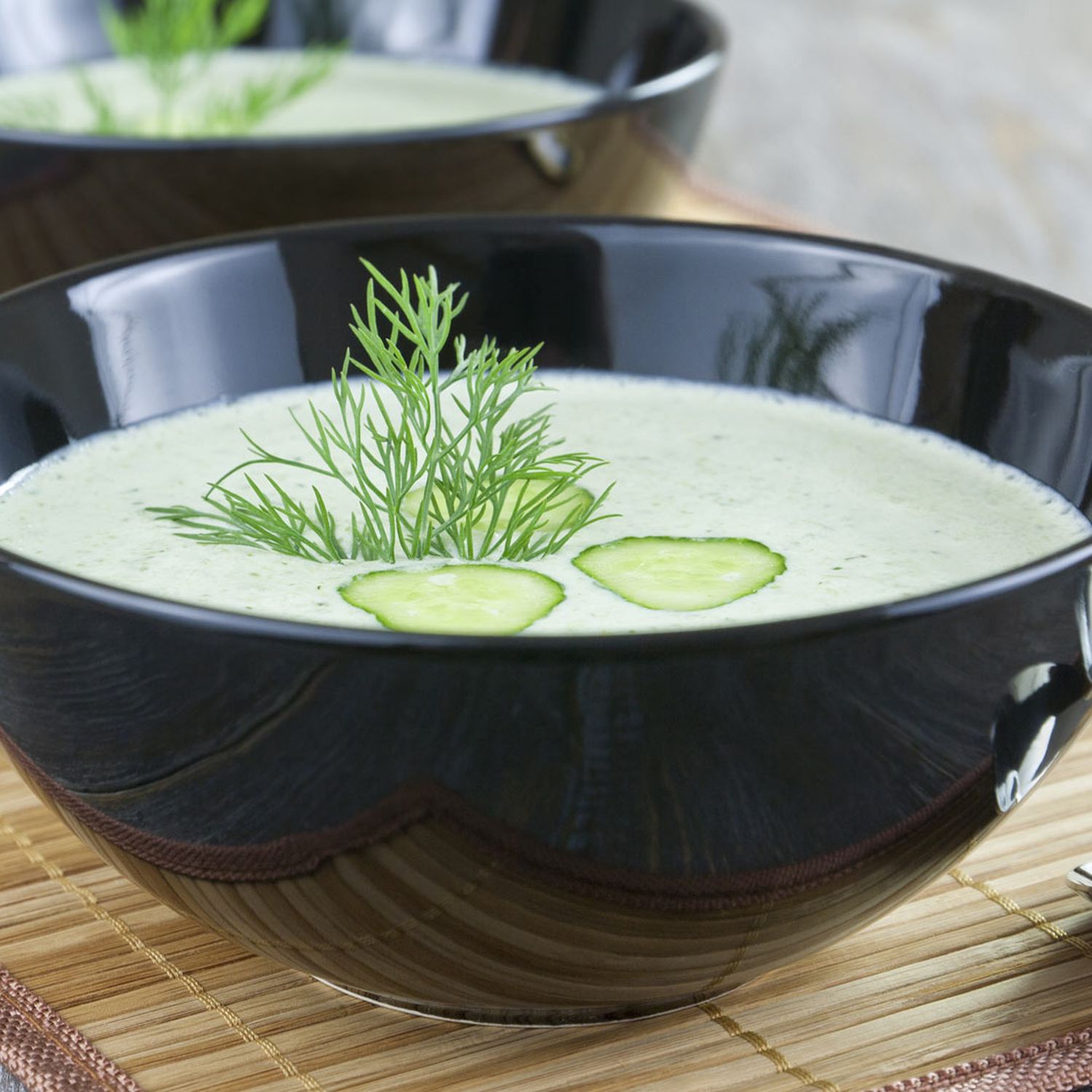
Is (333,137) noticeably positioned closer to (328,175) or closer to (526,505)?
(328,175)

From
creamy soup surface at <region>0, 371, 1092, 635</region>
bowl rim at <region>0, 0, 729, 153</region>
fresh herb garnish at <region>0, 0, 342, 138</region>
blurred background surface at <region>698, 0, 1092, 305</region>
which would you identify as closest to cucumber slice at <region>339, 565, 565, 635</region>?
creamy soup surface at <region>0, 371, 1092, 635</region>

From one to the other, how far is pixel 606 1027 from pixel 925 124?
9.53 ft

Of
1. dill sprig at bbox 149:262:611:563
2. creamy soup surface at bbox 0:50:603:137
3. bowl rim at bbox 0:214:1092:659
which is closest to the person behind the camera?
bowl rim at bbox 0:214:1092:659

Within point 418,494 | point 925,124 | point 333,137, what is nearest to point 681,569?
point 418,494

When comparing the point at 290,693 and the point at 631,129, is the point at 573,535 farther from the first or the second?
the point at 631,129

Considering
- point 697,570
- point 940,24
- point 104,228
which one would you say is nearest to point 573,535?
point 697,570

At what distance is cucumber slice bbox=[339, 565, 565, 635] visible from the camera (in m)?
0.96

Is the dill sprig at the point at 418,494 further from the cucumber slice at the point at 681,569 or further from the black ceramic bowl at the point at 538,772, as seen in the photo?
the black ceramic bowl at the point at 538,772

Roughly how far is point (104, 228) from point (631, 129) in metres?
0.50

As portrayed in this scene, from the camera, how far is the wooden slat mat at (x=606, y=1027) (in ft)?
3.15

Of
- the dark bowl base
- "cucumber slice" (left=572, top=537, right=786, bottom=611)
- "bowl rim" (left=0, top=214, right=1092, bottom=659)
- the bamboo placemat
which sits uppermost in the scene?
"bowl rim" (left=0, top=214, right=1092, bottom=659)

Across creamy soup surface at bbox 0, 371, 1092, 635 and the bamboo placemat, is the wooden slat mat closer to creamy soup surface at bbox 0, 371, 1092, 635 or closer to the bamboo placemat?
the bamboo placemat

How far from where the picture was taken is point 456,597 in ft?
3.28

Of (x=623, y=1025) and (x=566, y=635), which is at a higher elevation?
(x=566, y=635)
